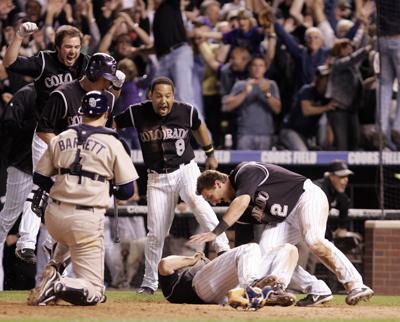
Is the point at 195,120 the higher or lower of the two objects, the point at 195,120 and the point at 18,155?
the higher

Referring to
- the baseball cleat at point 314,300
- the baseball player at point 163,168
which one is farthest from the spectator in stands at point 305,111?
the baseball cleat at point 314,300

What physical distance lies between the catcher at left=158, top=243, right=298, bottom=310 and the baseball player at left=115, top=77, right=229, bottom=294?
5.30 ft

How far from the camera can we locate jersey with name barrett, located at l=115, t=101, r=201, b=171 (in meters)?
11.9

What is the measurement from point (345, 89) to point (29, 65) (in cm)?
552

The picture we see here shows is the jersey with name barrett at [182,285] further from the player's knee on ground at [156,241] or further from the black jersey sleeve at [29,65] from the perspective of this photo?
the black jersey sleeve at [29,65]

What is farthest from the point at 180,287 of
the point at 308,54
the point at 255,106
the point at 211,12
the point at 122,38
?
the point at 211,12

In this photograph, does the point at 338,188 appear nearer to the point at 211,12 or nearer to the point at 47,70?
the point at 211,12

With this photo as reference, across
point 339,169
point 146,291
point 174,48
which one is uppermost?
point 174,48

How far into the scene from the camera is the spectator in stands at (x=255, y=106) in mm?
15547

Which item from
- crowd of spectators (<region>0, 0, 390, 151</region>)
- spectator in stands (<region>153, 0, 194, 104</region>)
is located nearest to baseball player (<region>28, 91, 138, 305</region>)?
crowd of spectators (<region>0, 0, 390, 151</region>)

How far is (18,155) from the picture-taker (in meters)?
12.4

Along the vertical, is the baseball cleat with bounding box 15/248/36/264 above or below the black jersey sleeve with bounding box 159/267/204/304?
above

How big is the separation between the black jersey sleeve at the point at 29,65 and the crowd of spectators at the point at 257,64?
387 cm

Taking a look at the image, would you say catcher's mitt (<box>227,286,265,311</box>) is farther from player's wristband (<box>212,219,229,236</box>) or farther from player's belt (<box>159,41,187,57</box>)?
player's belt (<box>159,41,187,57</box>)
